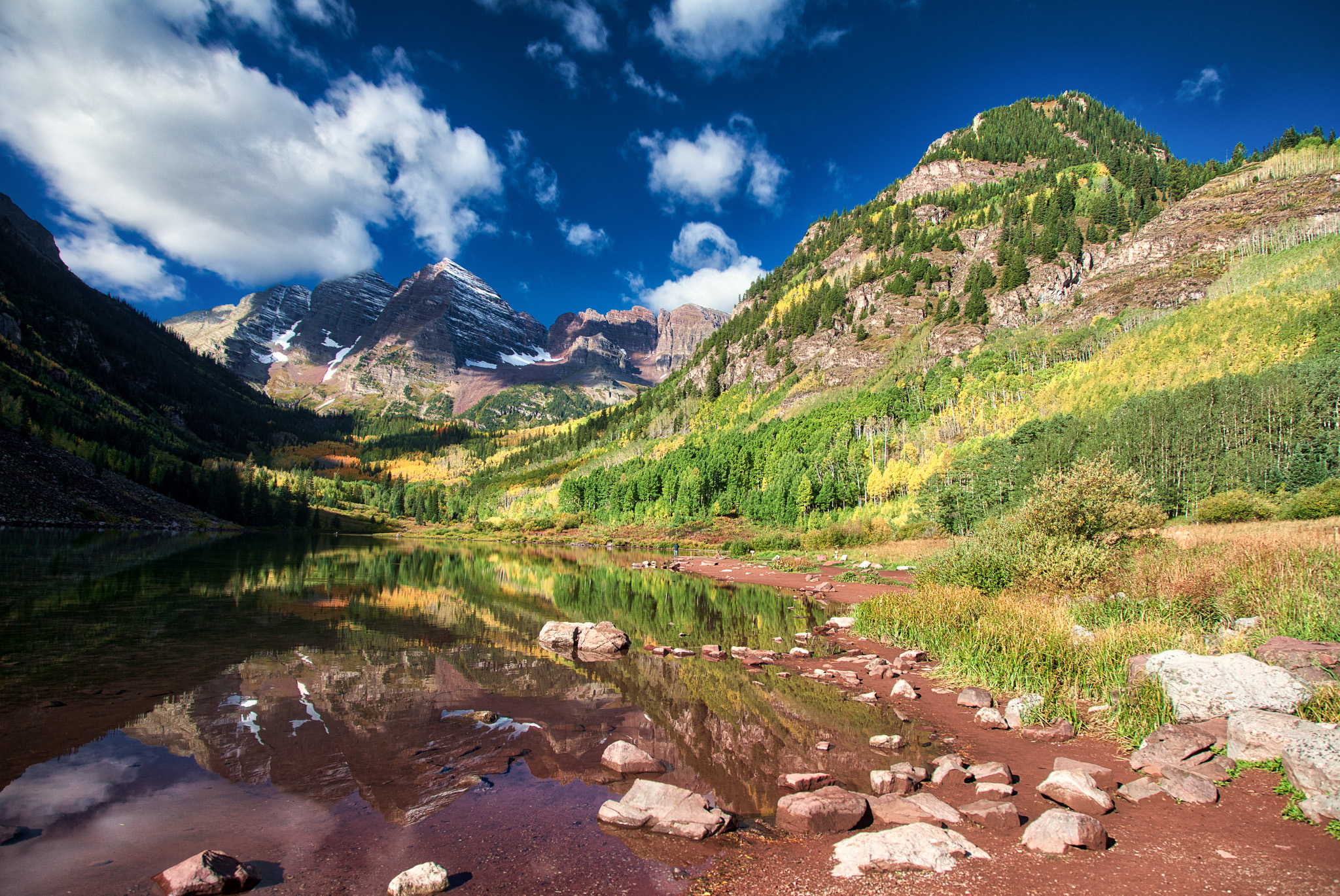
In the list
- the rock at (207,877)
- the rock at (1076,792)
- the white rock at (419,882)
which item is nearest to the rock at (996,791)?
the rock at (1076,792)

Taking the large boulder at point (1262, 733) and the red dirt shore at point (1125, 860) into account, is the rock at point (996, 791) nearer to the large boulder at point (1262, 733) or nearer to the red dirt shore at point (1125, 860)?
the red dirt shore at point (1125, 860)

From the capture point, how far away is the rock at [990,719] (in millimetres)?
12391

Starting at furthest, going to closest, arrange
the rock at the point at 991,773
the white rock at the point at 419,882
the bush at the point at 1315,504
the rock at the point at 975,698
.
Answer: the bush at the point at 1315,504 < the rock at the point at 975,698 < the rock at the point at 991,773 < the white rock at the point at 419,882

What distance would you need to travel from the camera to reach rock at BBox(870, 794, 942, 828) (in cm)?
805

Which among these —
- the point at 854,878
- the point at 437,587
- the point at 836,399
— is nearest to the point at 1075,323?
the point at 836,399

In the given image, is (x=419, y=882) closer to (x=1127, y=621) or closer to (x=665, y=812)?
(x=665, y=812)

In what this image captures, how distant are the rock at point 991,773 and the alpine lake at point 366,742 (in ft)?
5.99

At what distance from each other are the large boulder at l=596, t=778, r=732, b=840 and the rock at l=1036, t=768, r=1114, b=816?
17.0 ft

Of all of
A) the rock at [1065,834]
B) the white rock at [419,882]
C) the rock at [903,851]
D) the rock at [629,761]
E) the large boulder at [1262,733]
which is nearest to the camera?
the white rock at [419,882]

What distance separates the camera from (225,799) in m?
8.62

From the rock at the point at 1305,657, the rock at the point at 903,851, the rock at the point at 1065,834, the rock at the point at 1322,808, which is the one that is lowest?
the rock at the point at 903,851

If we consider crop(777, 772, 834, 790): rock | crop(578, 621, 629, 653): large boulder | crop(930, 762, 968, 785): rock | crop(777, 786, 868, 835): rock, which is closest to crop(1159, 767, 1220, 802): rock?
crop(930, 762, 968, 785): rock

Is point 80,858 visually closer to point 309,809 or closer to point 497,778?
point 309,809

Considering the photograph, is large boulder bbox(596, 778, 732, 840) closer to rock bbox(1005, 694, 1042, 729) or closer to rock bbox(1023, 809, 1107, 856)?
rock bbox(1023, 809, 1107, 856)
